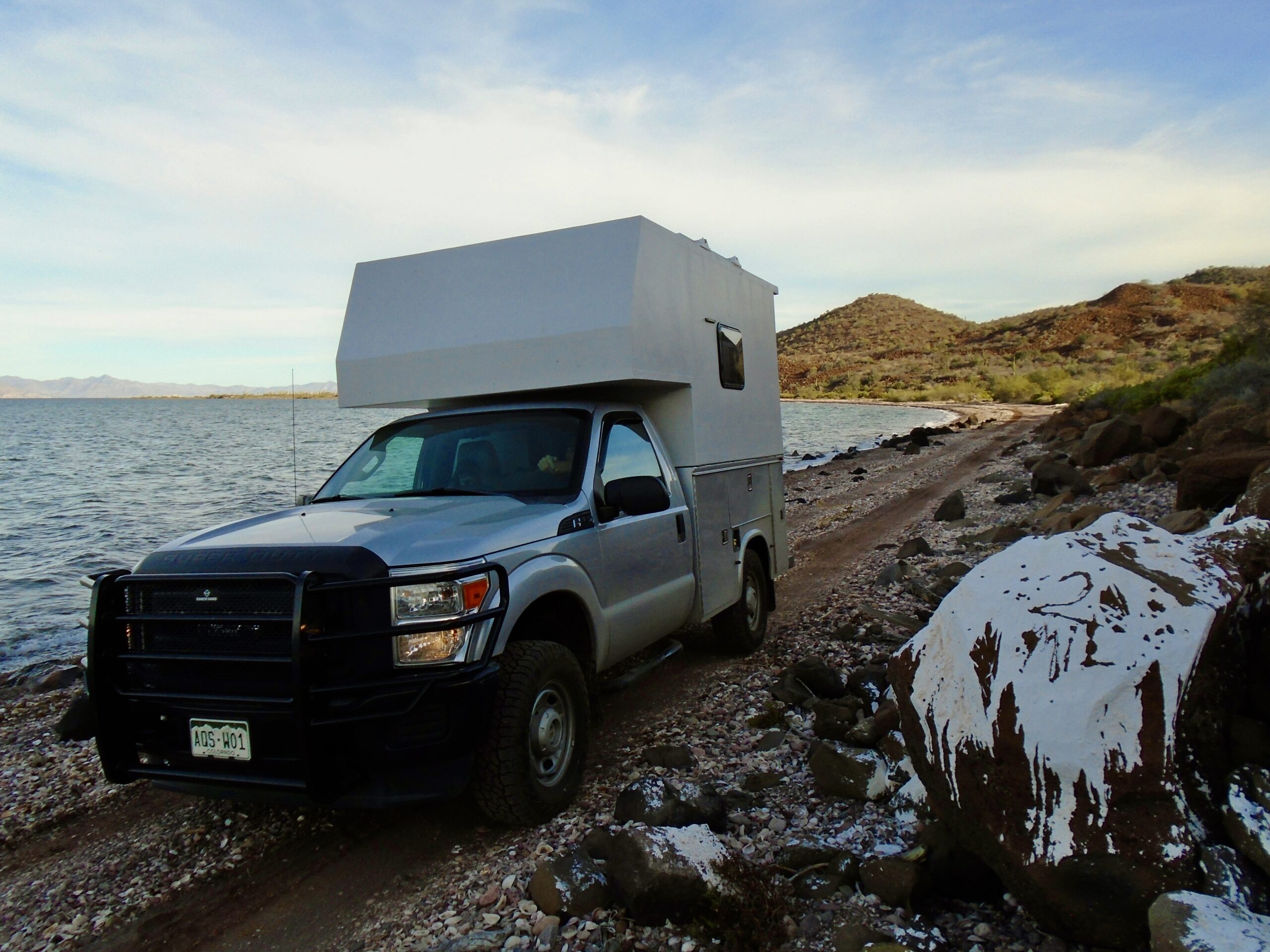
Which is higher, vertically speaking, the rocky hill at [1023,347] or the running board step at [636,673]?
the rocky hill at [1023,347]

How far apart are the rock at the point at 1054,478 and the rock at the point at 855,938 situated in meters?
11.8

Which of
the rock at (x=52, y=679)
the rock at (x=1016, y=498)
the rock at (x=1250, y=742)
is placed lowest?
the rock at (x=52, y=679)

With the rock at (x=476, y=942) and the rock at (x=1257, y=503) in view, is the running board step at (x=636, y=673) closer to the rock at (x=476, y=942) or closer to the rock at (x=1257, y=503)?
the rock at (x=476, y=942)

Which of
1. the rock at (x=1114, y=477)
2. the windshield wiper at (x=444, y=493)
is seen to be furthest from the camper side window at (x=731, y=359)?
the rock at (x=1114, y=477)

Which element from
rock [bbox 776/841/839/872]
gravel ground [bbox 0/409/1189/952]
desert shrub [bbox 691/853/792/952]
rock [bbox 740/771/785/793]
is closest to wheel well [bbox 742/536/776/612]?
gravel ground [bbox 0/409/1189/952]

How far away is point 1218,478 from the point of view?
8414 mm

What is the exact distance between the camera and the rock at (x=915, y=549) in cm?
1132

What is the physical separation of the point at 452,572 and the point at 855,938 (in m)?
2.11

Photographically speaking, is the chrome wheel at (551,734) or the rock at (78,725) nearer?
the chrome wheel at (551,734)

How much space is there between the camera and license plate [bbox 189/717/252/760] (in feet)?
12.5

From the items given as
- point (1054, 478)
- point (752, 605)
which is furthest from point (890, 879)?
point (1054, 478)

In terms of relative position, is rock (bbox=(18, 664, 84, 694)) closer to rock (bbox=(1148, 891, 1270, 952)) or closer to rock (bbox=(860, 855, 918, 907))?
rock (bbox=(860, 855, 918, 907))

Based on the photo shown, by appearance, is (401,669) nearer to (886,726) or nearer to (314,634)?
(314,634)

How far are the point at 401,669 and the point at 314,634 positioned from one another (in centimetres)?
40
